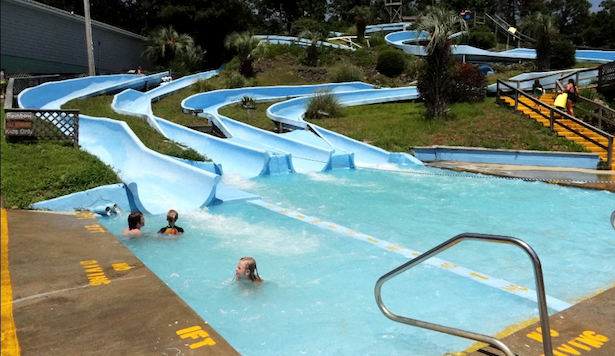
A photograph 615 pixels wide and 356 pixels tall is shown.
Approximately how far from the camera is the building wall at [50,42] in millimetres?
21156

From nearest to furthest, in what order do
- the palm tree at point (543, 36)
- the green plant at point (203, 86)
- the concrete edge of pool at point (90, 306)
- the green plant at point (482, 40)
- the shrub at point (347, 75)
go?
the concrete edge of pool at point (90, 306) < the palm tree at point (543, 36) < the green plant at point (203, 86) < the shrub at point (347, 75) < the green plant at point (482, 40)

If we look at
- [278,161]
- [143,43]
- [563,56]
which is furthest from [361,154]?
[143,43]

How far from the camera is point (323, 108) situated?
62.8ft

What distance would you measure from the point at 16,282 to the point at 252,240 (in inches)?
129

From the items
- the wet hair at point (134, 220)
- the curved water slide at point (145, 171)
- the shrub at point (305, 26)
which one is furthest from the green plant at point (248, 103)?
the shrub at point (305, 26)

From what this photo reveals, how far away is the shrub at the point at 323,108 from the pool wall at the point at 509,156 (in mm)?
5446

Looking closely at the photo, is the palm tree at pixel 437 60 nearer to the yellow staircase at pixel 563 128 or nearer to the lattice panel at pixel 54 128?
the yellow staircase at pixel 563 128

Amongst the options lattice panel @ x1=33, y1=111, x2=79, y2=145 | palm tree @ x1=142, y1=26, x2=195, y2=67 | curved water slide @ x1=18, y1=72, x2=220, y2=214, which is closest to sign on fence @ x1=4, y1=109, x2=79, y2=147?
lattice panel @ x1=33, y1=111, x2=79, y2=145

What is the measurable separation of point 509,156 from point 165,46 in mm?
24866

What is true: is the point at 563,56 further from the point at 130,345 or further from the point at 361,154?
the point at 130,345

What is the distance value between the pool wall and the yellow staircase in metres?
0.56

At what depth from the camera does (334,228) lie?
7.42 metres

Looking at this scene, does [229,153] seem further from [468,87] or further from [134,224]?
[468,87]

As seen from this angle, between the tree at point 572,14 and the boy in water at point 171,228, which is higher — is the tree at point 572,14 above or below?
above
